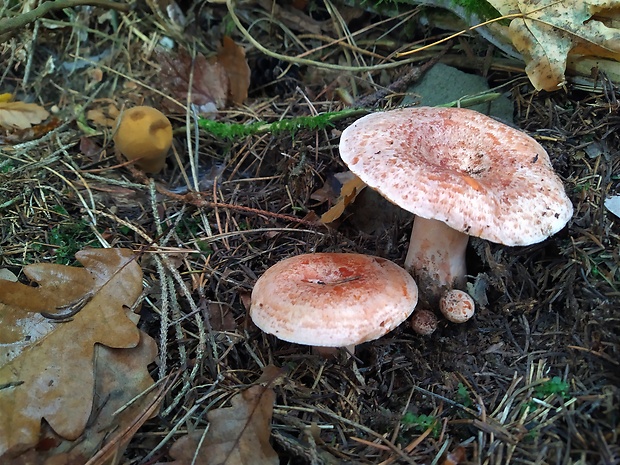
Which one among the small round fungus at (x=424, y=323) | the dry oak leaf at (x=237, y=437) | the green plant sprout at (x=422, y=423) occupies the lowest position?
the green plant sprout at (x=422, y=423)

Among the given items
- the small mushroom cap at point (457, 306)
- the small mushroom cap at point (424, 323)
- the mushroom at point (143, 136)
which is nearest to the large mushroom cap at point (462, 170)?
the small mushroom cap at point (457, 306)

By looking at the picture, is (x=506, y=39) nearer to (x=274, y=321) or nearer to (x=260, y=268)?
(x=260, y=268)

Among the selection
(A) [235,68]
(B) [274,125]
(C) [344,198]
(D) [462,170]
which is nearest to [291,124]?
(B) [274,125]

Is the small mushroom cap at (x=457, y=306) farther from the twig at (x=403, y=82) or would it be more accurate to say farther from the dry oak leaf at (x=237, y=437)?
the twig at (x=403, y=82)

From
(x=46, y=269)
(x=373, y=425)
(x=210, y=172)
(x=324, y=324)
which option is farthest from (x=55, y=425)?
(x=210, y=172)

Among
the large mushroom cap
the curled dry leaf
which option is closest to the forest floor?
the curled dry leaf

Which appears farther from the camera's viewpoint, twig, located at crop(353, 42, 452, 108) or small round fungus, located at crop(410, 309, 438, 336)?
twig, located at crop(353, 42, 452, 108)

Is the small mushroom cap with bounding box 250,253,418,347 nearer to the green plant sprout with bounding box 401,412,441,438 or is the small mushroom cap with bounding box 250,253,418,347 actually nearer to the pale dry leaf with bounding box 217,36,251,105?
the green plant sprout with bounding box 401,412,441,438
